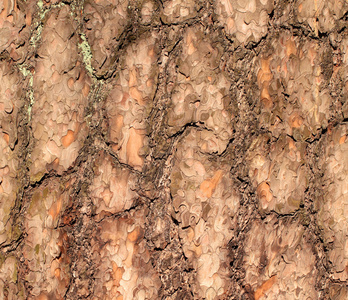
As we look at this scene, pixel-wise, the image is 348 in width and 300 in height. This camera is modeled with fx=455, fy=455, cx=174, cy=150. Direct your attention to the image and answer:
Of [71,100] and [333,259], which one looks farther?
[333,259]

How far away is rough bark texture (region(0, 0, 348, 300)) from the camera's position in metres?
0.61

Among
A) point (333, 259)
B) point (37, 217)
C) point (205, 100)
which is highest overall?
point (205, 100)

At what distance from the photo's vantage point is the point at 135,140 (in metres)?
0.62

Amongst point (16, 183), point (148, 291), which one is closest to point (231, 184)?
point (148, 291)

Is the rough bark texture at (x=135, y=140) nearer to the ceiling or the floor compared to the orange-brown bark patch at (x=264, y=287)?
nearer to the ceiling

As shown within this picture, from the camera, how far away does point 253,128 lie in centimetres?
65

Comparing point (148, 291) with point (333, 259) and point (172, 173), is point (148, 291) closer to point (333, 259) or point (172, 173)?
point (172, 173)

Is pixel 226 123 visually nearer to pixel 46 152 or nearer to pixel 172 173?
pixel 172 173

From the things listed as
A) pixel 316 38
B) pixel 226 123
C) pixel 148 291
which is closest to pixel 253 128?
pixel 226 123

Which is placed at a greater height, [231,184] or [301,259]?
[231,184]

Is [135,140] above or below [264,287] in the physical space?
above

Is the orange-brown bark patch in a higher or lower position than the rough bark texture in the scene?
lower

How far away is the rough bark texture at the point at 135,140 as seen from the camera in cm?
Result: 61

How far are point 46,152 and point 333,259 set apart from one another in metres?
0.47
